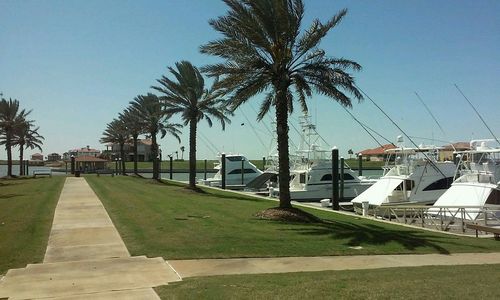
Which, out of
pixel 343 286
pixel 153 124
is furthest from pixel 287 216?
pixel 153 124

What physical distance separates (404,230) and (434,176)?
14.8m

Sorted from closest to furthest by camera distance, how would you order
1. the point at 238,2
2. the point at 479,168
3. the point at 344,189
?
the point at 238,2, the point at 479,168, the point at 344,189

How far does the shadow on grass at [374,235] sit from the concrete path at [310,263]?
1130 mm

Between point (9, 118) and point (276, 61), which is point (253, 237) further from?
point (9, 118)

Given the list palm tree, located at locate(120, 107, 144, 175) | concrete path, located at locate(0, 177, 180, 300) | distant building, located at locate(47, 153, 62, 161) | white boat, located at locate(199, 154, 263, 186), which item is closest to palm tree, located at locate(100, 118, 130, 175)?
palm tree, located at locate(120, 107, 144, 175)

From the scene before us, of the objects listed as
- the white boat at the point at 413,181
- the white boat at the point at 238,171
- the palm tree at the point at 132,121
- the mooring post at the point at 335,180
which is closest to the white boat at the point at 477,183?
the white boat at the point at 413,181

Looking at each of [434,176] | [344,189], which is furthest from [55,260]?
[344,189]

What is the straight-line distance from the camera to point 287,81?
762 inches

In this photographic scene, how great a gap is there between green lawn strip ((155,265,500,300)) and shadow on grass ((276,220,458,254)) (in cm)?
415

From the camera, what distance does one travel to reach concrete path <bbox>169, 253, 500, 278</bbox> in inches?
402

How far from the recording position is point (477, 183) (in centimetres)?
2486

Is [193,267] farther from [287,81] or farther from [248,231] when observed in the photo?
[287,81]

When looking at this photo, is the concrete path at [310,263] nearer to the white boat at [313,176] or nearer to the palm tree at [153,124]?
the white boat at [313,176]

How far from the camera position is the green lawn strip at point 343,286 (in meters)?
7.59
